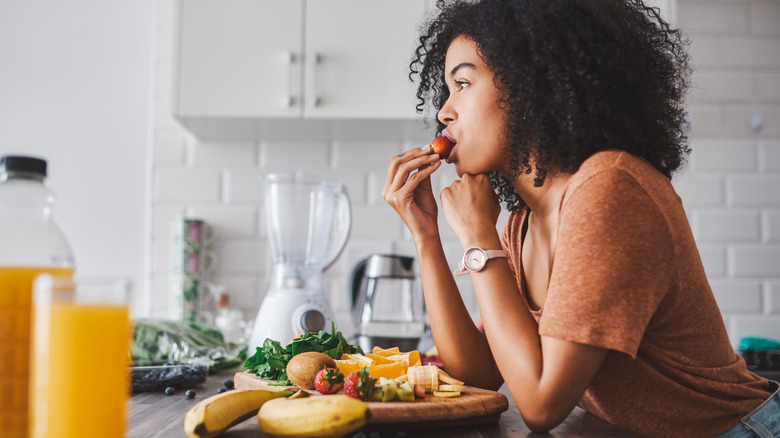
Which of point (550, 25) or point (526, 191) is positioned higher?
point (550, 25)

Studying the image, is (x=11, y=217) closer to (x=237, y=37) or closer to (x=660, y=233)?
(x=660, y=233)

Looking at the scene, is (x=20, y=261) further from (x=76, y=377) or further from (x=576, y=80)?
(x=576, y=80)

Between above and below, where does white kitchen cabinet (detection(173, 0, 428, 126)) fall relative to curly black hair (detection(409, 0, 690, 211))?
above

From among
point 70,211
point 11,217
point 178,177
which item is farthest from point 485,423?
point 70,211

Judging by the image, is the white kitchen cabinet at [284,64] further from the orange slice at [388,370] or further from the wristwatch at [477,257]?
the orange slice at [388,370]

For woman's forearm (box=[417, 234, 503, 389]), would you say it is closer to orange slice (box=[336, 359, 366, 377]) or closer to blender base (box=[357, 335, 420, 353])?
orange slice (box=[336, 359, 366, 377])

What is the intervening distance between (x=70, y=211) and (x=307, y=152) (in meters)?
0.89

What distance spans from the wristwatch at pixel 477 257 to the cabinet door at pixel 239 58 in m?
1.18

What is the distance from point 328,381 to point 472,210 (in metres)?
0.41

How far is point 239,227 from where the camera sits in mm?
2334

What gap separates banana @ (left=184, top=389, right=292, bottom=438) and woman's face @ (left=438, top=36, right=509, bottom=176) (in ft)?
1.87

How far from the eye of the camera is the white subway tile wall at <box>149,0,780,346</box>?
2328mm

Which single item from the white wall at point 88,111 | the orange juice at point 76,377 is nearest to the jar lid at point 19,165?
the orange juice at point 76,377

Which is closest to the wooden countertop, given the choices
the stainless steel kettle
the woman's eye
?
the woman's eye
